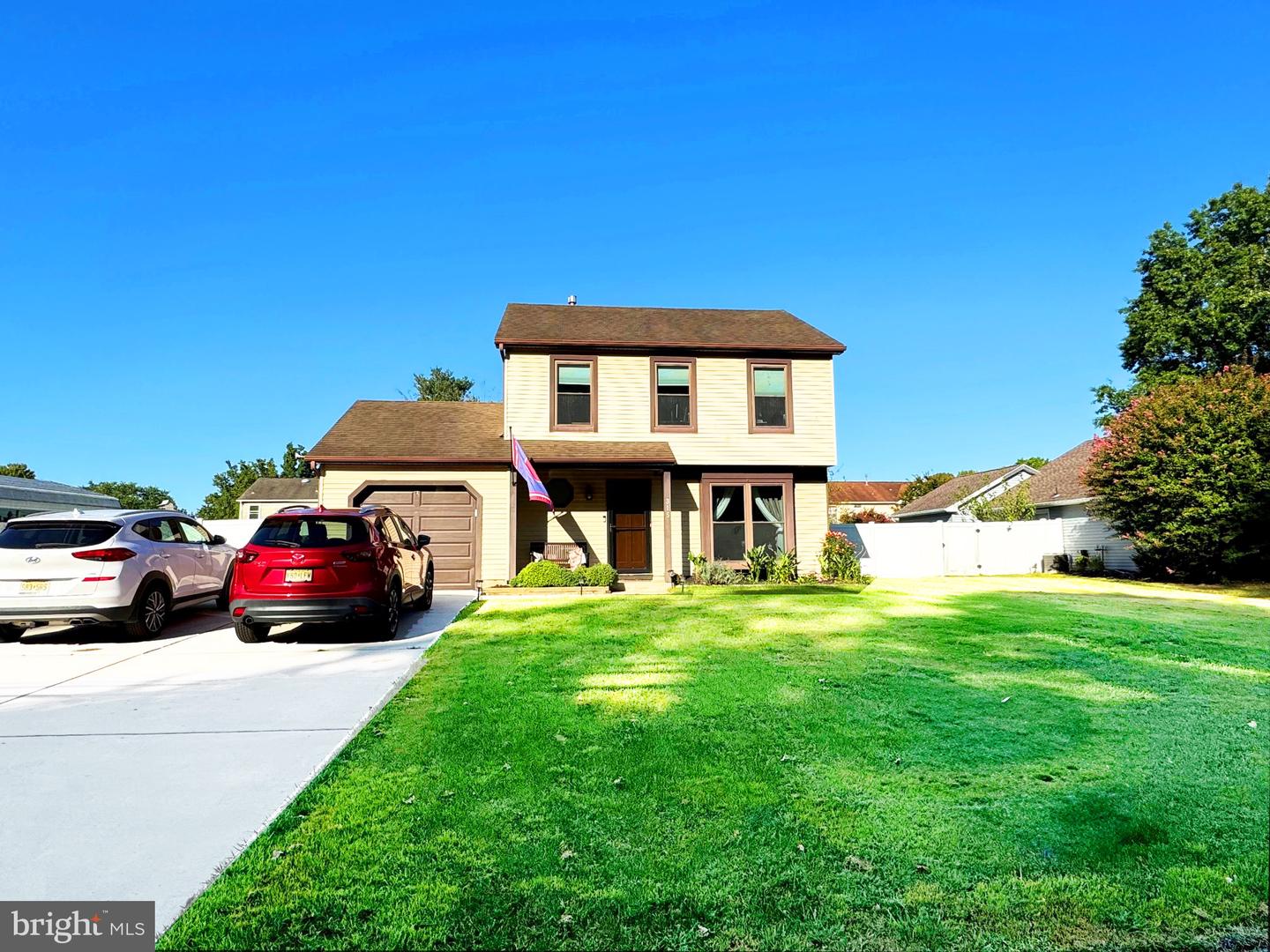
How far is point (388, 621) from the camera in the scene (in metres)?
8.89

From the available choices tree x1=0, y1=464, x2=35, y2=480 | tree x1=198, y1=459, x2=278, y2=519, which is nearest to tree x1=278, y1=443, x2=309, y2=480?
tree x1=198, y1=459, x2=278, y2=519

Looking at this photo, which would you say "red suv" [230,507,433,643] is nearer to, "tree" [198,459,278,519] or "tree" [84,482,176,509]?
"tree" [198,459,278,519]

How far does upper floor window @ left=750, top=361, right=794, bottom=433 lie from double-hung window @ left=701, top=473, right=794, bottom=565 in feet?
4.29

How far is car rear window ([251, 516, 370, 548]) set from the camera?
8555 millimetres

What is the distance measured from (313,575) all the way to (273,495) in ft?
144

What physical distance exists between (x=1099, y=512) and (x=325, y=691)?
65.4 feet

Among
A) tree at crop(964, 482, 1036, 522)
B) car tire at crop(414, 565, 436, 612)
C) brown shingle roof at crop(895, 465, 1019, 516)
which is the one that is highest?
brown shingle roof at crop(895, 465, 1019, 516)

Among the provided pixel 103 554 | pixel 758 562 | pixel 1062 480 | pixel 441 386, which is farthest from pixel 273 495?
pixel 1062 480

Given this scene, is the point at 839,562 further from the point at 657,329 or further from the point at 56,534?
the point at 56,534

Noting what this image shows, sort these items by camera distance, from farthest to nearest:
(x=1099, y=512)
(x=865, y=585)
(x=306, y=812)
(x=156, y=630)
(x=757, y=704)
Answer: (x=1099, y=512), (x=865, y=585), (x=156, y=630), (x=757, y=704), (x=306, y=812)

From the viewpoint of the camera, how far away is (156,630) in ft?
31.0

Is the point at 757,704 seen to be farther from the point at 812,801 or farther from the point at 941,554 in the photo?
the point at 941,554

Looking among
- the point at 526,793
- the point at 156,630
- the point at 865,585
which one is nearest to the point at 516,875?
the point at 526,793

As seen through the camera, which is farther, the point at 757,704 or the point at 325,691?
the point at 325,691
